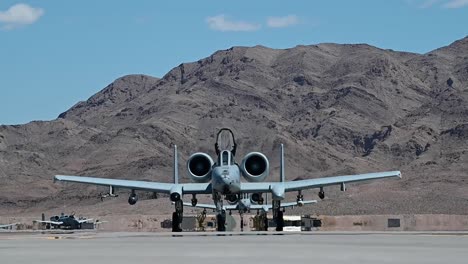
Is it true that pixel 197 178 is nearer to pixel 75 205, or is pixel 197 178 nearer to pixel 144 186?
pixel 144 186

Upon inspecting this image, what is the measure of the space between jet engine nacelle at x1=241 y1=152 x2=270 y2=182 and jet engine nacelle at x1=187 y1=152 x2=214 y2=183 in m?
2.69

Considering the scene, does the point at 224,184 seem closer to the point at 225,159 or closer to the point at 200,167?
the point at 225,159

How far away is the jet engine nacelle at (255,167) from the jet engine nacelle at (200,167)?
2694mm

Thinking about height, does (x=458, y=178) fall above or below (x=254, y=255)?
above

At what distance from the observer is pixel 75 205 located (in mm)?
199875

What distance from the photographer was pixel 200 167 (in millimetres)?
75125

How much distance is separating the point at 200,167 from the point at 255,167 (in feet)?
13.9

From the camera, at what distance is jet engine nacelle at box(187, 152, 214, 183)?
7469cm

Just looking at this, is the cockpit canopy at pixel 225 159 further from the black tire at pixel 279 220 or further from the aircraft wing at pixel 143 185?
the black tire at pixel 279 220

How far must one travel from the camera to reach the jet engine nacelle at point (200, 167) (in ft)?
245

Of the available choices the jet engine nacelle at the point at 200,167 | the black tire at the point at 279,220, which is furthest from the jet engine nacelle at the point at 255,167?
the black tire at the point at 279,220

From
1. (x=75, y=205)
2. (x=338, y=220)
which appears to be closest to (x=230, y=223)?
(x=338, y=220)

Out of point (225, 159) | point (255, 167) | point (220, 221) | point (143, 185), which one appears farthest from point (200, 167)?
point (220, 221)

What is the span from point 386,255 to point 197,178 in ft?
149
